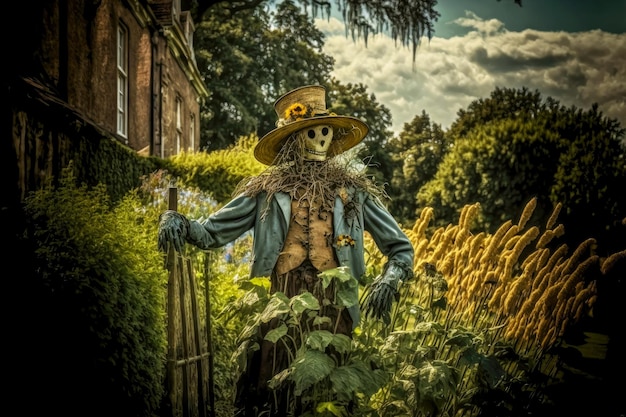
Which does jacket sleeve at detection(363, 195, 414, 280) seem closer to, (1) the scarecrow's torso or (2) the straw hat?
(1) the scarecrow's torso

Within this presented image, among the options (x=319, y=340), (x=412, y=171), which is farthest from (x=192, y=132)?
(x=319, y=340)

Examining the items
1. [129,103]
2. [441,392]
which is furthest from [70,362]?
[129,103]

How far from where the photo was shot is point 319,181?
3.49 metres

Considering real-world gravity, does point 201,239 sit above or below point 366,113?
below

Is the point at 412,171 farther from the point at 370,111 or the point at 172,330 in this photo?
the point at 172,330

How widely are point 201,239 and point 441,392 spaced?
1.47m

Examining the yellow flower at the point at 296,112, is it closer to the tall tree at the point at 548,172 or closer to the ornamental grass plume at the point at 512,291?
the ornamental grass plume at the point at 512,291

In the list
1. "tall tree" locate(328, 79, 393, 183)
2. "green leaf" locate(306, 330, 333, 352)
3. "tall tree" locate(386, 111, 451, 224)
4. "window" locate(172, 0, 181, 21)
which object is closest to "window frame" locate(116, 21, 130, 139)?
"window" locate(172, 0, 181, 21)

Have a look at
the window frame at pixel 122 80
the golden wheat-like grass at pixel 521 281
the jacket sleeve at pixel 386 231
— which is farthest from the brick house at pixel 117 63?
the golden wheat-like grass at pixel 521 281

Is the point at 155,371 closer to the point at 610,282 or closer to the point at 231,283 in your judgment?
the point at 231,283

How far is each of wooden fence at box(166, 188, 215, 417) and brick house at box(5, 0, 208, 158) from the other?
3.04 metres

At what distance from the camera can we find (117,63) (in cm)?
1012

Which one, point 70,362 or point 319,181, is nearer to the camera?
point 70,362

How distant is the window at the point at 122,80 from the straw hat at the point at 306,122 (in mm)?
7359
